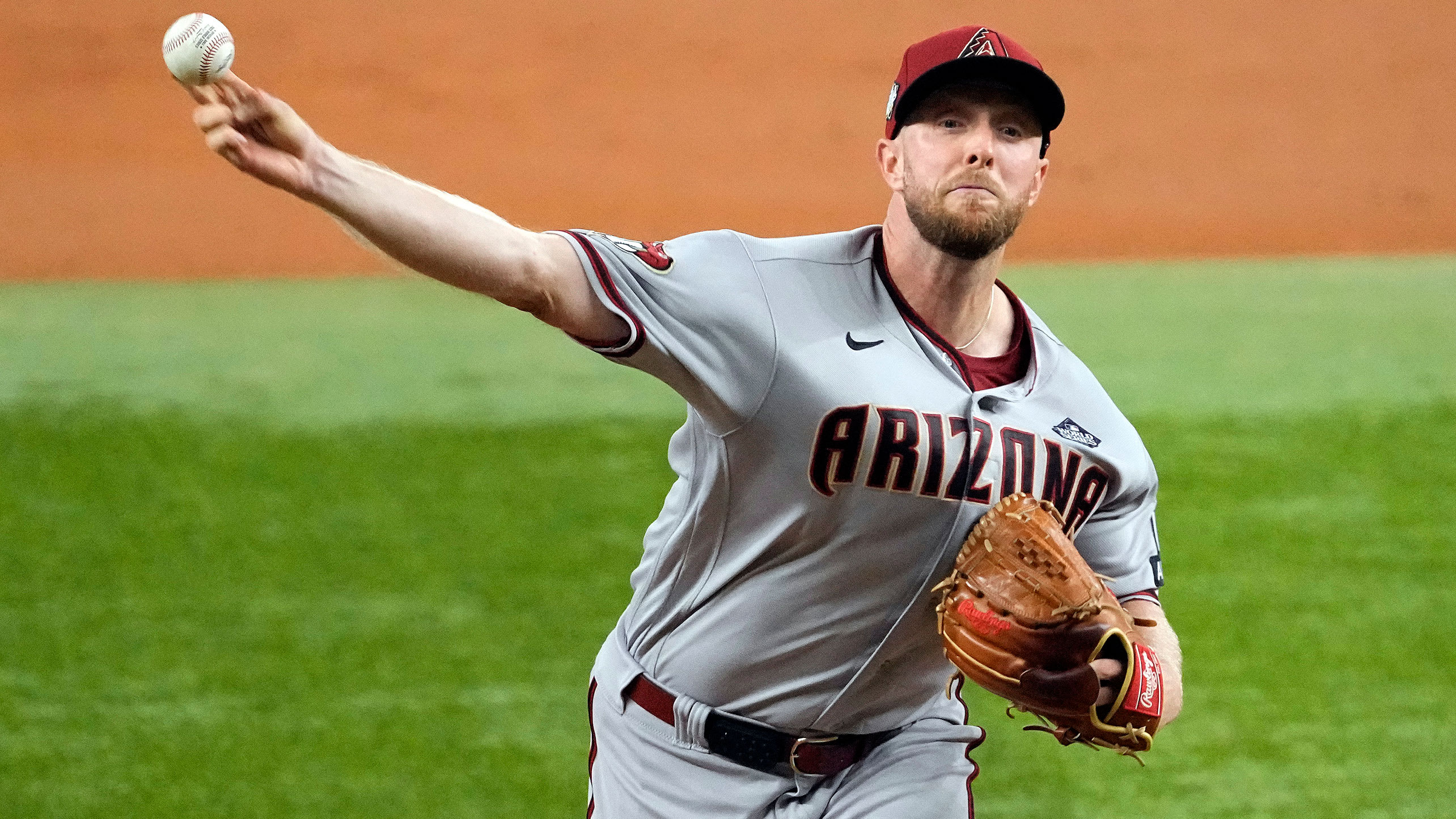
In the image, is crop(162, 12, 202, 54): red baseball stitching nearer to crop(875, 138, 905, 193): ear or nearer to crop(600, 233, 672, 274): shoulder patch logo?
crop(600, 233, 672, 274): shoulder patch logo

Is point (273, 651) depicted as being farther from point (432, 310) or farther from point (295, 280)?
point (295, 280)

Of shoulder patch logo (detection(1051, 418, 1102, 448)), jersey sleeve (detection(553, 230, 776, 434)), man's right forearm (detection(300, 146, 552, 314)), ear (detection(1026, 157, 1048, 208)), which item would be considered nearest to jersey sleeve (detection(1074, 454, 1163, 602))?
shoulder patch logo (detection(1051, 418, 1102, 448))

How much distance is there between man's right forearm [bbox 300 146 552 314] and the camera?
7.01 feet

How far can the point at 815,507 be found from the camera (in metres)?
2.72

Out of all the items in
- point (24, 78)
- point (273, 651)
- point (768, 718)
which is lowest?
point (273, 651)

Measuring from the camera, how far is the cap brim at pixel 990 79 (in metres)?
2.75

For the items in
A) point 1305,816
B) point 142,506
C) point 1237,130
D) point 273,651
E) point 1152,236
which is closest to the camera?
point 1305,816

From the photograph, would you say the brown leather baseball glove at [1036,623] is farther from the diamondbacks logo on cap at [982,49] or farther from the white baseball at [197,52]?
the white baseball at [197,52]

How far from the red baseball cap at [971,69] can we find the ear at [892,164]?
5cm

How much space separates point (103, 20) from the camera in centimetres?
1552

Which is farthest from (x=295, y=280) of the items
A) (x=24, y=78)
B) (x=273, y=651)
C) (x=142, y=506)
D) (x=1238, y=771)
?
(x=1238, y=771)

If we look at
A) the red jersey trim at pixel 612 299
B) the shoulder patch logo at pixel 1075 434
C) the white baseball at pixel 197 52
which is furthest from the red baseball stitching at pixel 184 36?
the shoulder patch logo at pixel 1075 434

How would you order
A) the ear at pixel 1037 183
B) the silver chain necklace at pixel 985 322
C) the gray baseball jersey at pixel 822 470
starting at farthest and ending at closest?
the silver chain necklace at pixel 985 322, the ear at pixel 1037 183, the gray baseball jersey at pixel 822 470

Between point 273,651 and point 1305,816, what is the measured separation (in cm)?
336
